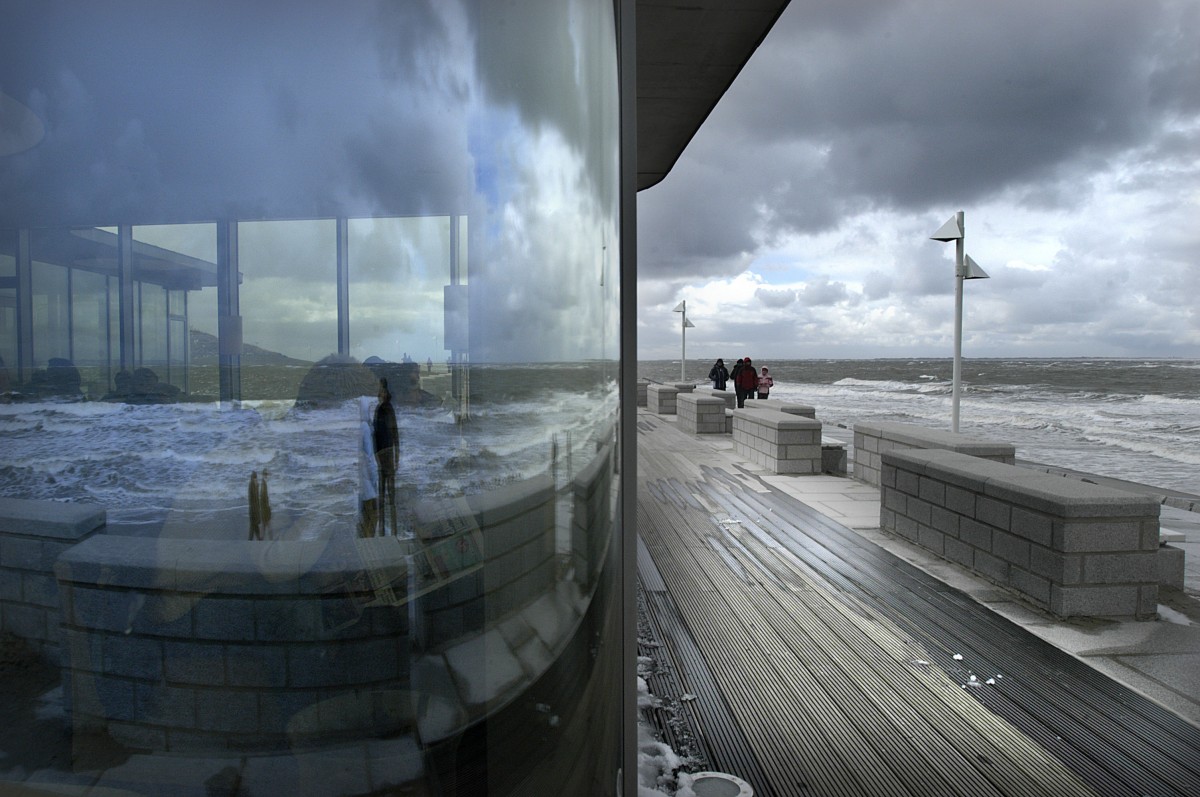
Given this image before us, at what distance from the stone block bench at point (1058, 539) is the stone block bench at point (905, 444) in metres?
1.14

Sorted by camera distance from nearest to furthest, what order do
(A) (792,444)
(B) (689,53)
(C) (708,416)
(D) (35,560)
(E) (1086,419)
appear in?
(D) (35,560) < (B) (689,53) < (A) (792,444) < (C) (708,416) < (E) (1086,419)

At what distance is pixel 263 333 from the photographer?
1.58 ft

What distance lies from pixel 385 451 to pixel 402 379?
57 millimetres

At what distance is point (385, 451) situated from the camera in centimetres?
57

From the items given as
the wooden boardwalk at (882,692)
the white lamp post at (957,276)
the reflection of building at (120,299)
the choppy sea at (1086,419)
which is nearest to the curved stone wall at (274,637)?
the reflection of building at (120,299)

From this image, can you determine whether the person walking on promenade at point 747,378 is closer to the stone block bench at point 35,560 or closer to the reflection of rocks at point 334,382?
the reflection of rocks at point 334,382

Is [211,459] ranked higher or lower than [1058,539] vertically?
higher

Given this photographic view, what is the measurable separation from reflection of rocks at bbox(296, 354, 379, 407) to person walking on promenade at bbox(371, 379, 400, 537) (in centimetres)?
2

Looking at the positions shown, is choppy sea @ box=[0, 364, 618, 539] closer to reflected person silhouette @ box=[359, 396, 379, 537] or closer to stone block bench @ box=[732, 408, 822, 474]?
reflected person silhouette @ box=[359, 396, 379, 537]

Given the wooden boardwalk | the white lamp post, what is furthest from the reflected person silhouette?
the white lamp post

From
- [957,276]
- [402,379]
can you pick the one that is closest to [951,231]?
[957,276]

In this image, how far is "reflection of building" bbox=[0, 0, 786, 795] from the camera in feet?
1.34

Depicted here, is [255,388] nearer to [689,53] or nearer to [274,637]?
[274,637]

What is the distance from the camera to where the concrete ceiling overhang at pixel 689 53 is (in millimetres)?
4441
